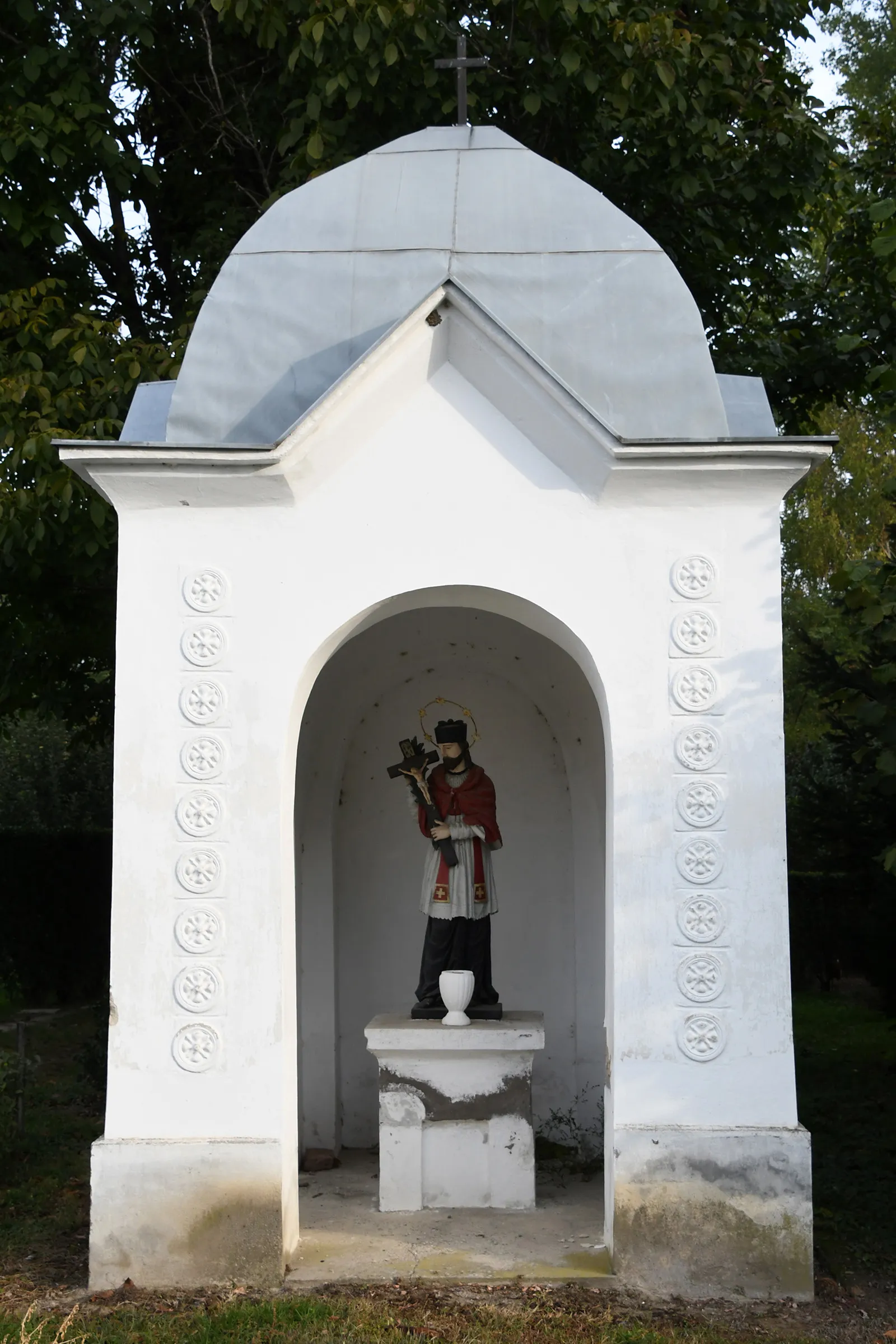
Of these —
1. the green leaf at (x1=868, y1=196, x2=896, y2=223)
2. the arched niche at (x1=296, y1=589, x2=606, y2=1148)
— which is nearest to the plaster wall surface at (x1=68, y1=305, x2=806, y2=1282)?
the green leaf at (x1=868, y1=196, x2=896, y2=223)

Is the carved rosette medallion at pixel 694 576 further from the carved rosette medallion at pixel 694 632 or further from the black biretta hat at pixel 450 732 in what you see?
the black biretta hat at pixel 450 732

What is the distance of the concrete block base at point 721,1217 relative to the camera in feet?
19.4

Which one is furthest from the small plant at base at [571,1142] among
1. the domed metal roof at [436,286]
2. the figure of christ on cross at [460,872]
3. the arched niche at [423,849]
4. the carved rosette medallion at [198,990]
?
the domed metal roof at [436,286]

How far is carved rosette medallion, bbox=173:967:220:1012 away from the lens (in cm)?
611

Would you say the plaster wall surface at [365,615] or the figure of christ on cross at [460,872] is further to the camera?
the figure of christ on cross at [460,872]

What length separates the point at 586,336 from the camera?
21.5ft

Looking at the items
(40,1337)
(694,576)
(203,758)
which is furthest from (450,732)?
(40,1337)

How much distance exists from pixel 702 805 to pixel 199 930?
2209mm

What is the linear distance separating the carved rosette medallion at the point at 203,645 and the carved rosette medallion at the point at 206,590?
89 millimetres

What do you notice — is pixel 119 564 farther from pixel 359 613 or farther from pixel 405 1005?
pixel 405 1005

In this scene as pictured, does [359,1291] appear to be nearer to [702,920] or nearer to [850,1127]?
[702,920]

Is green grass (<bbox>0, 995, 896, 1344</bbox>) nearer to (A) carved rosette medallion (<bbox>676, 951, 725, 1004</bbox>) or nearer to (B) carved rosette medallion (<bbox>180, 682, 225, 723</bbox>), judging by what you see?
(A) carved rosette medallion (<bbox>676, 951, 725, 1004</bbox>)

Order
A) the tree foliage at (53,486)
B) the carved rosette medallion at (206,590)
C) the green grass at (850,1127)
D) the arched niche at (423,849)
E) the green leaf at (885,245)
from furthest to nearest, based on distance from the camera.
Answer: the tree foliage at (53,486)
the arched niche at (423,849)
the green grass at (850,1127)
the carved rosette medallion at (206,590)
the green leaf at (885,245)

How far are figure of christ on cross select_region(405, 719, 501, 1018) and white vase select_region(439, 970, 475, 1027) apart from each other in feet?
1.04
